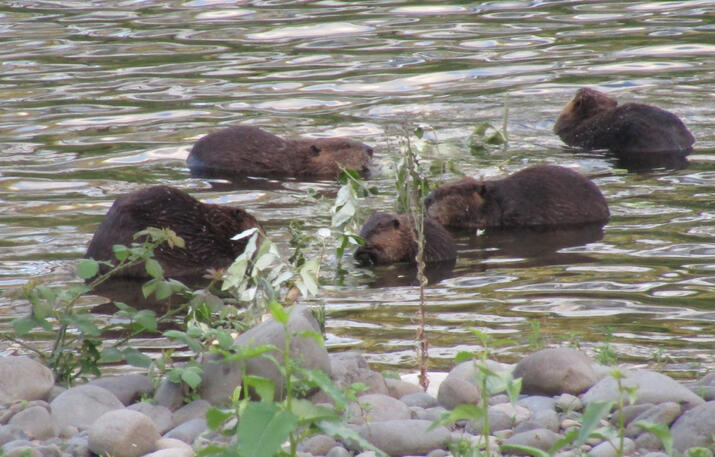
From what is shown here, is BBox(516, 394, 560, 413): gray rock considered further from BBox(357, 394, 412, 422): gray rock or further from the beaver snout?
the beaver snout

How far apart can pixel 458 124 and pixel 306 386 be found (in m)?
9.47

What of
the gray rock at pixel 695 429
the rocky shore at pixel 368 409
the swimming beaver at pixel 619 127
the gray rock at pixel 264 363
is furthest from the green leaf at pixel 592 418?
the swimming beaver at pixel 619 127

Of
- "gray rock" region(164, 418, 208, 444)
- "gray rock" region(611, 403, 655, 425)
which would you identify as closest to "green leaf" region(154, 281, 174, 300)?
"gray rock" region(164, 418, 208, 444)

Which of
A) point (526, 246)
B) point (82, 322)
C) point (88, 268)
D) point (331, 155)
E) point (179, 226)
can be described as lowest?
point (526, 246)

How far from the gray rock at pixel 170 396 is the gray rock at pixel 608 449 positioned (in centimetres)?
171

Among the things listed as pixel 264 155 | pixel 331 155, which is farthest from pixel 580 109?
pixel 264 155

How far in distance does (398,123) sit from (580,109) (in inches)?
154

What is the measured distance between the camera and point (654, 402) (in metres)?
4.83

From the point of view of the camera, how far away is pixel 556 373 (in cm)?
517

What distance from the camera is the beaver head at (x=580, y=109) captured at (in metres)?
13.2

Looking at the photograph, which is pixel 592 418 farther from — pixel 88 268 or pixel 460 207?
pixel 460 207

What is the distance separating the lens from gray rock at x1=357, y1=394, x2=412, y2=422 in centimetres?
477

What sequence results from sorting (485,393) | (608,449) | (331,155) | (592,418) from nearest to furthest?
(592,418), (485,393), (608,449), (331,155)

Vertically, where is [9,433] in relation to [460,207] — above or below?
above
